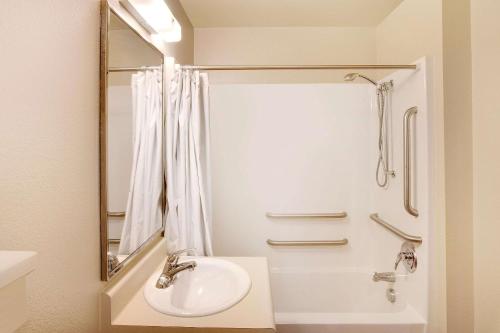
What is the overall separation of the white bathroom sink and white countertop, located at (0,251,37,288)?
75 centimetres

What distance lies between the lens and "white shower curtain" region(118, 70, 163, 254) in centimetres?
132

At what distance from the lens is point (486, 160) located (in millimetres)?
1404

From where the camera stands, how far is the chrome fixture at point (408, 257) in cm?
179

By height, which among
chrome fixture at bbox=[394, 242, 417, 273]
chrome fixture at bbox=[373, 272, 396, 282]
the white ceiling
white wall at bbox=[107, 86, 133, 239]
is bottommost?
chrome fixture at bbox=[373, 272, 396, 282]

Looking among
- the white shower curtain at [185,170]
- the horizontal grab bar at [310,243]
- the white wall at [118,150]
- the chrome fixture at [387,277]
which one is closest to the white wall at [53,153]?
the white wall at [118,150]

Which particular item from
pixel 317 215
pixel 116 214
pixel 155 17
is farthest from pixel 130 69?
pixel 317 215

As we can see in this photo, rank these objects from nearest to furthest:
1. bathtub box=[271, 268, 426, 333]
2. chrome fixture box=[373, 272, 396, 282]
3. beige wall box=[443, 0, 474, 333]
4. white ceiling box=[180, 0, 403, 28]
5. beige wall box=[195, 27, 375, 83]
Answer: beige wall box=[443, 0, 474, 333] < chrome fixture box=[373, 272, 396, 282] < white ceiling box=[180, 0, 403, 28] < bathtub box=[271, 268, 426, 333] < beige wall box=[195, 27, 375, 83]

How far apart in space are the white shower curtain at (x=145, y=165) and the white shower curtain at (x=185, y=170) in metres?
0.07

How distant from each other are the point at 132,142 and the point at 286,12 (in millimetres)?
1709

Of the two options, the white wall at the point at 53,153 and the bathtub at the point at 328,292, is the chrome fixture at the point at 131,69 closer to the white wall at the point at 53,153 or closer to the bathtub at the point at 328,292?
the white wall at the point at 53,153

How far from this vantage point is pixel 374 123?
97.0 inches

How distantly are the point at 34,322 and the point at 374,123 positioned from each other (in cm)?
248

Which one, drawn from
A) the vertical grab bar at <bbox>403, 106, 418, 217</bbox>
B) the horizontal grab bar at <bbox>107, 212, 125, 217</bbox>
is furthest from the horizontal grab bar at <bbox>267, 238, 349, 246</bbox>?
the horizontal grab bar at <bbox>107, 212, 125, 217</bbox>

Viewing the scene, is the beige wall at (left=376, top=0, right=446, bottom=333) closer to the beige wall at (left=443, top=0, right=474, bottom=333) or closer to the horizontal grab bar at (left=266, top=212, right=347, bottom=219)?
the beige wall at (left=443, top=0, right=474, bottom=333)
